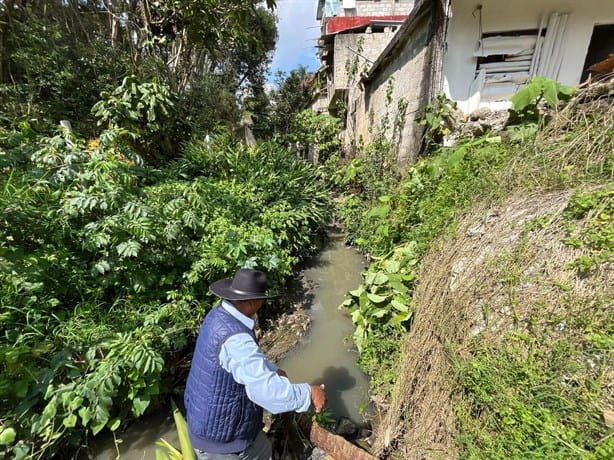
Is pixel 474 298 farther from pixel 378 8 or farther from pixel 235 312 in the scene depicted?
pixel 378 8

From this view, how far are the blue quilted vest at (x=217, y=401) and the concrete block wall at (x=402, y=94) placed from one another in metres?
4.95

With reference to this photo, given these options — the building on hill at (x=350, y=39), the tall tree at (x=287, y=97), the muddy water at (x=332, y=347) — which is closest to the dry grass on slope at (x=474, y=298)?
the muddy water at (x=332, y=347)

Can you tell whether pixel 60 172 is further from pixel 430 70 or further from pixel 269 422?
pixel 430 70

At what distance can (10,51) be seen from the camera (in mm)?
6590

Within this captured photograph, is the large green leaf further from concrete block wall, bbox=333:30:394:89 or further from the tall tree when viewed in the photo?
the tall tree

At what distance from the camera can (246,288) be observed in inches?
62.5

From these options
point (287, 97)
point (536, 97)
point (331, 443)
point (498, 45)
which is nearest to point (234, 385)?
point (331, 443)

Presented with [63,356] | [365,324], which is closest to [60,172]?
[63,356]

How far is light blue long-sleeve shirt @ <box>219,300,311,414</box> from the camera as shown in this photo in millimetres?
1367

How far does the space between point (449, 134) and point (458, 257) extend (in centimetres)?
283

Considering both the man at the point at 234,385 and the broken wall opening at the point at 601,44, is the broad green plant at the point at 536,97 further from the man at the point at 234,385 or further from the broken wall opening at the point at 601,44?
the man at the point at 234,385

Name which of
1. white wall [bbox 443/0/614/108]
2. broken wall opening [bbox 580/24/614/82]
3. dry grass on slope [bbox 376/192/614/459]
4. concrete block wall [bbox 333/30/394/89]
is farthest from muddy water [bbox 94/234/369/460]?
concrete block wall [bbox 333/30/394/89]

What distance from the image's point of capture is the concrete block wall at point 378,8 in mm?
13680

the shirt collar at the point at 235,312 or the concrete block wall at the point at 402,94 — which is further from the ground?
the concrete block wall at the point at 402,94
